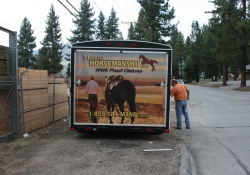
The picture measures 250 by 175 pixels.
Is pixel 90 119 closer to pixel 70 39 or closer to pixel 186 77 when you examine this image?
pixel 70 39

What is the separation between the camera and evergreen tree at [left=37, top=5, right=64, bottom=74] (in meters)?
54.7

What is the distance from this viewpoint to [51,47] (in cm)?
5562

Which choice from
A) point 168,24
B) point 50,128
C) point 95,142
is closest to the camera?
point 95,142

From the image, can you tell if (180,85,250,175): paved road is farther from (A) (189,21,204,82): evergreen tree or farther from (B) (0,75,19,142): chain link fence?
(A) (189,21,204,82): evergreen tree

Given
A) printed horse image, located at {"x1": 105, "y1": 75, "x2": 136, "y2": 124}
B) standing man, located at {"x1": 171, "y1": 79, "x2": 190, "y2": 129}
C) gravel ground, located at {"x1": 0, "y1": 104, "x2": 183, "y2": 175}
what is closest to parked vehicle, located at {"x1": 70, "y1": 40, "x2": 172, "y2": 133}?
printed horse image, located at {"x1": 105, "y1": 75, "x2": 136, "y2": 124}

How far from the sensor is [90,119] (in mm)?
7320

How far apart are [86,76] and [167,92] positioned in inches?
84.8

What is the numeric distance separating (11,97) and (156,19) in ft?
126

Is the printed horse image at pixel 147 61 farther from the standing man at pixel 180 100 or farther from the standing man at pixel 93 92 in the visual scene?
the standing man at pixel 180 100

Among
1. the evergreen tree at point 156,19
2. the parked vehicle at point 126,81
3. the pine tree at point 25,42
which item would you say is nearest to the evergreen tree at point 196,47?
the evergreen tree at point 156,19

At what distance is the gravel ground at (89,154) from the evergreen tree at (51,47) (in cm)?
4924

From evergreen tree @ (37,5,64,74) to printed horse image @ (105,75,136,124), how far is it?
50305 mm

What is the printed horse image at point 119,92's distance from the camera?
7203 millimetres

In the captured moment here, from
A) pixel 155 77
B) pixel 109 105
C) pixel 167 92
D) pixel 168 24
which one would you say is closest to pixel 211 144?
pixel 167 92
